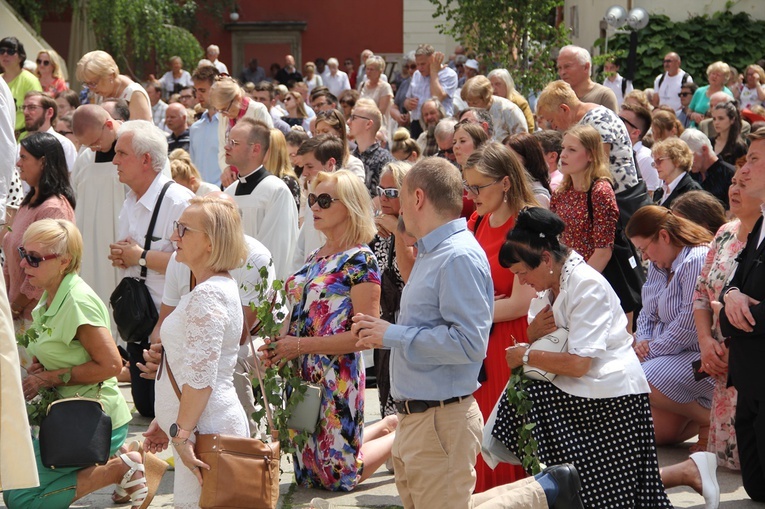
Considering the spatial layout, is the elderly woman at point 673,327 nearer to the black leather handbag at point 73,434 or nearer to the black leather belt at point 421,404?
the black leather belt at point 421,404

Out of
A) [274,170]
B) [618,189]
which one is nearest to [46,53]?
[274,170]

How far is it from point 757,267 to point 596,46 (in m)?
20.6

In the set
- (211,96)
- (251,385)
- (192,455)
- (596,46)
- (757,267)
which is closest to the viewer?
(192,455)

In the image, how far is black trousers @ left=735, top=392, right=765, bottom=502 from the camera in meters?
5.40

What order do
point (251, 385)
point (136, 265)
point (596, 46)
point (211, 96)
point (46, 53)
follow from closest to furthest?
point (251, 385) → point (136, 265) → point (211, 96) → point (46, 53) → point (596, 46)

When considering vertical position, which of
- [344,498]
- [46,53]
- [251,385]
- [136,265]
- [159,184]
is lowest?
[344,498]

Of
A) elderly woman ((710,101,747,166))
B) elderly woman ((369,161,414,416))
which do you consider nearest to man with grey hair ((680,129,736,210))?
elderly woman ((710,101,747,166))

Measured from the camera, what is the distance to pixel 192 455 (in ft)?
14.9

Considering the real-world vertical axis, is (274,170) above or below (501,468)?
above

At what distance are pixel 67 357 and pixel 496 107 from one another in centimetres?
539

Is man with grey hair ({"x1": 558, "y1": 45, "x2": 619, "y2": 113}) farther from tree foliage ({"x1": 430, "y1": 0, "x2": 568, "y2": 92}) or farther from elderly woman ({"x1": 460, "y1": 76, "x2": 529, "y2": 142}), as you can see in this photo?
tree foliage ({"x1": 430, "y1": 0, "x2": 568, "y2": 92})

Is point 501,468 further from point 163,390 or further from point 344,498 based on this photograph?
point 163,390

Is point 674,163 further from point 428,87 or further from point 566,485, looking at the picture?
point 428,87

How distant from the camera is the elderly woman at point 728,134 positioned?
1092 cm
